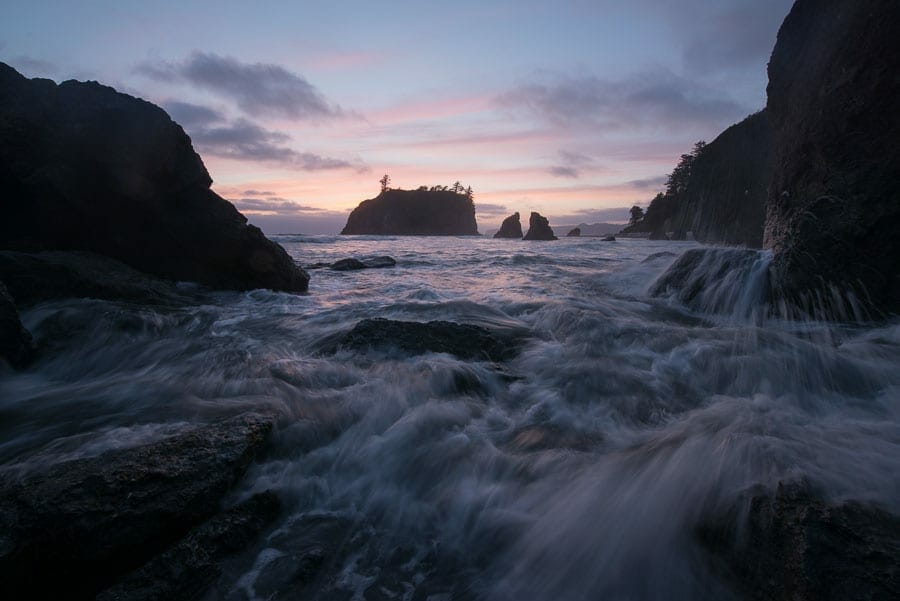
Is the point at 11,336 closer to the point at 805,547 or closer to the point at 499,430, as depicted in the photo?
the point at 499,430

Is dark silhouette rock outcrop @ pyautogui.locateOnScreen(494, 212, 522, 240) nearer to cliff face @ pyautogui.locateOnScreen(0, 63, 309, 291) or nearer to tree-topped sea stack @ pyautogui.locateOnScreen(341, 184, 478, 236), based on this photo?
tree-topped sea stack @ pyautogui.locateOnScreen(341, 184, 478, 236)

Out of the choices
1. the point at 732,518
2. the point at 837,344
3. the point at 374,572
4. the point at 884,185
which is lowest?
the point at 374,572

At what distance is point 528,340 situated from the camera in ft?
18.1

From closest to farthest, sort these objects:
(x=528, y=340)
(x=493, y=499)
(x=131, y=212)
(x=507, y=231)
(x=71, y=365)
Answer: (x=493, y=499)
(x=71, y=365)
(x=528, y=340)
(x=131, y=212)
(x=507, y=231)

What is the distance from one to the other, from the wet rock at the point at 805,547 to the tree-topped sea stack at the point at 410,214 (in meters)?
104

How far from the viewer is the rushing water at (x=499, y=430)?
202 centimetres

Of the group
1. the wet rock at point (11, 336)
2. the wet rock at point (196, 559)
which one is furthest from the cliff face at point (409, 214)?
Answer: the wet rock at point (196, 559)

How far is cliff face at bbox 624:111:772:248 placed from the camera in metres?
37.4

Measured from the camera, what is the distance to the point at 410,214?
107312mm

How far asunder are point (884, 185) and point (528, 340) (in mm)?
4190

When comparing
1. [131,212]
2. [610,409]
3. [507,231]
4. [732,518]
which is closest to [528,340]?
[610,409]

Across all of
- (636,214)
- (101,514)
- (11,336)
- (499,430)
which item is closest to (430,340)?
(499,430)

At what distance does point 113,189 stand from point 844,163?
1095cm

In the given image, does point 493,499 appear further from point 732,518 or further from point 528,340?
point 528,340
